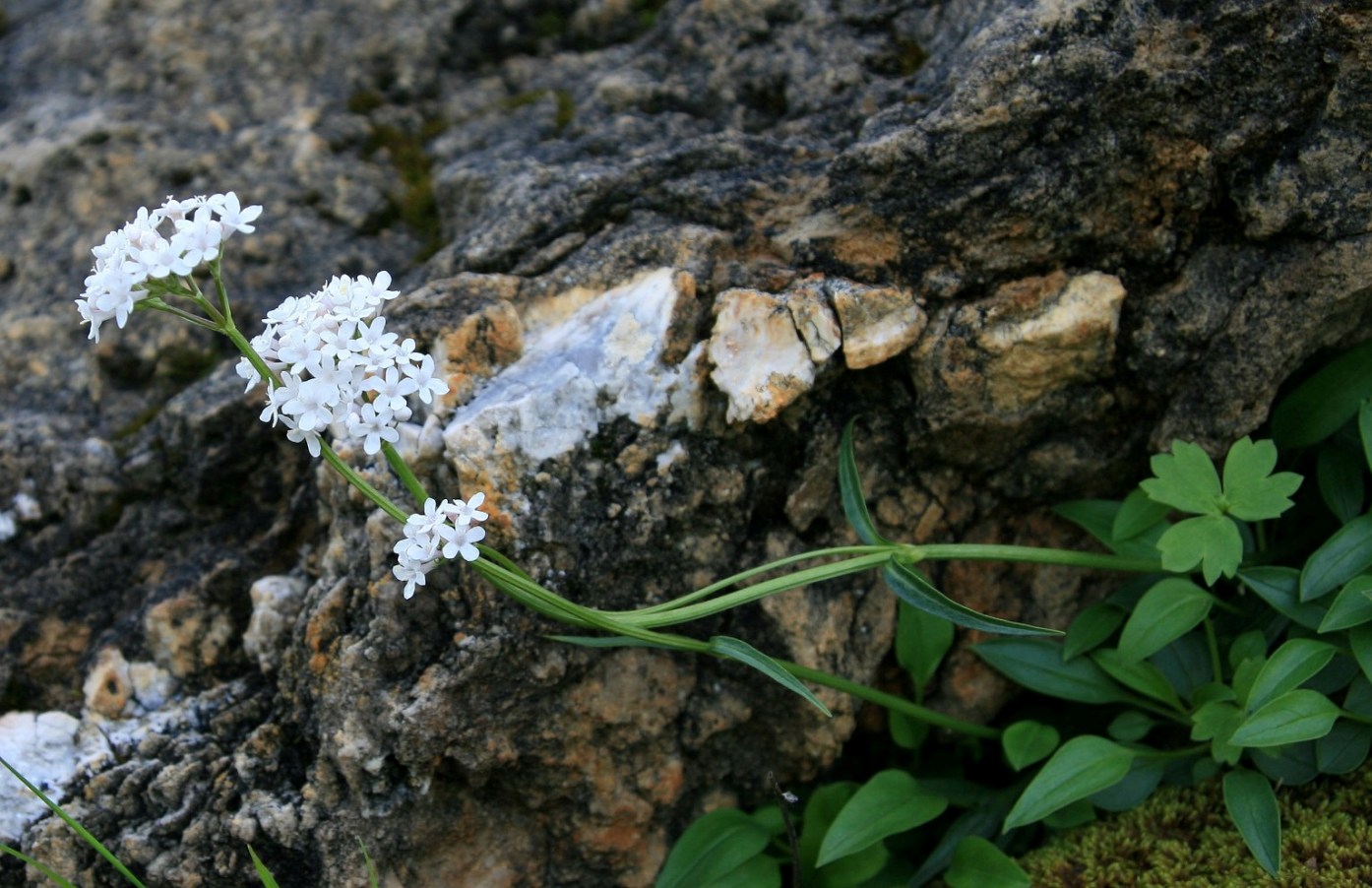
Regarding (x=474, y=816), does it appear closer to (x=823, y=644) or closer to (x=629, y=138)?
(x=823, y=644)

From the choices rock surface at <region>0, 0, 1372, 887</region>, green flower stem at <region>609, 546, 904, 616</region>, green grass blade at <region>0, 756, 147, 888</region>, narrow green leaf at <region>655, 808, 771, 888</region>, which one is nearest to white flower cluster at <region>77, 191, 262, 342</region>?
rock surface at <region>0, 0, 1372, 887</region>

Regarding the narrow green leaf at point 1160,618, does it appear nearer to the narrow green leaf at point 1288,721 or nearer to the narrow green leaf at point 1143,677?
the narrow green leaf at point 1143,677

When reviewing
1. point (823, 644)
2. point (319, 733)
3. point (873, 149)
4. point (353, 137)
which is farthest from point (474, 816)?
point (353, 137)

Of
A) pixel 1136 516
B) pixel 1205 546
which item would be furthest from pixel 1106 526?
pixel 1205 546

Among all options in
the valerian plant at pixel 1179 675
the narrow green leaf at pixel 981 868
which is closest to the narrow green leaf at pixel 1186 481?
the valerian plant at pixel 1179 675

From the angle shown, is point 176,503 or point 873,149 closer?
point 873,149

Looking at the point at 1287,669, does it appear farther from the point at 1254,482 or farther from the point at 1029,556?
the point at 1029,556
